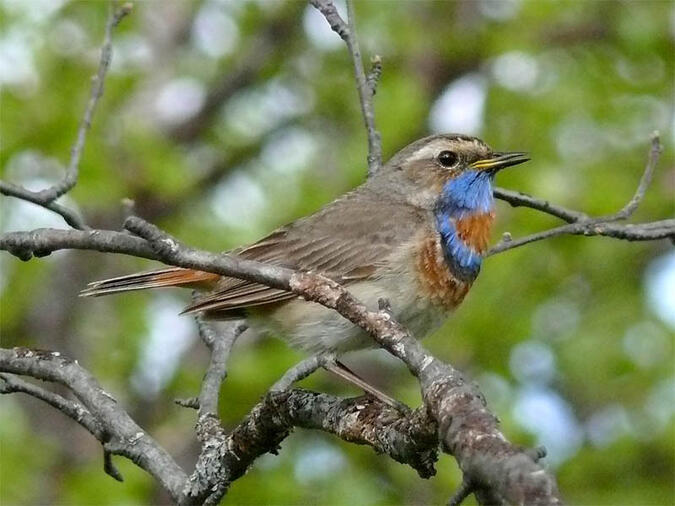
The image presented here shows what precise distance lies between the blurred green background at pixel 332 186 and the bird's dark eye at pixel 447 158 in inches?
124

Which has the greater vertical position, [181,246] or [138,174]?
Result: [138,174]

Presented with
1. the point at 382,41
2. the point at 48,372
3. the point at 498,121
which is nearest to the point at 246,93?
the point at 382,41

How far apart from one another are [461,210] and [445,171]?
0.36 metres

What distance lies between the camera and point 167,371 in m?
11.2

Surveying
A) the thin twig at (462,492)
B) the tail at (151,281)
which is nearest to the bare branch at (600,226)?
the tail at (151,281)

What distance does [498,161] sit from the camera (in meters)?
6.59

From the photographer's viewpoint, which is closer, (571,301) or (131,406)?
(131,406)

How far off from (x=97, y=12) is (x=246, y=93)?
6.91ft

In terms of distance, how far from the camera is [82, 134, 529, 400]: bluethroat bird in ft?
19.2

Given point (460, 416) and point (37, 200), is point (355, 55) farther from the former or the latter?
point (460, 416)

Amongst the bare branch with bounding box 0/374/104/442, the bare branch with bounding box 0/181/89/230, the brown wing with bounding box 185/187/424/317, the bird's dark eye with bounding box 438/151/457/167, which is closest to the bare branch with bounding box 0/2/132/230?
the bare branch with bounding box 0/181/89/230

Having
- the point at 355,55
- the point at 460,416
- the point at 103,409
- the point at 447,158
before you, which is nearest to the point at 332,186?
the point at 447,158

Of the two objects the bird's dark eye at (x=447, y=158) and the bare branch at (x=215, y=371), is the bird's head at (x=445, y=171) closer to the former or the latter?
the bird's dark eye at (x=447, y=158)

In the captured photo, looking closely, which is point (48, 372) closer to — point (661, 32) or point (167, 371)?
point (167, 371)
